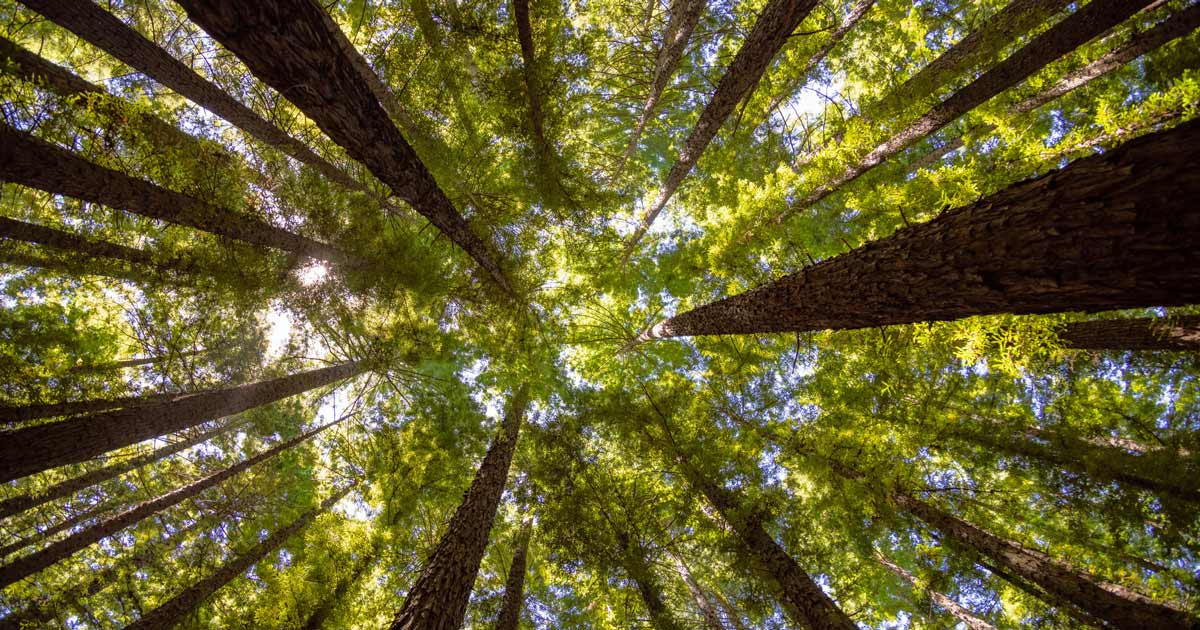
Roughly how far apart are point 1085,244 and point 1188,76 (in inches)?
267

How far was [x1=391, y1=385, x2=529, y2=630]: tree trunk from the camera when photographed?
368 cm

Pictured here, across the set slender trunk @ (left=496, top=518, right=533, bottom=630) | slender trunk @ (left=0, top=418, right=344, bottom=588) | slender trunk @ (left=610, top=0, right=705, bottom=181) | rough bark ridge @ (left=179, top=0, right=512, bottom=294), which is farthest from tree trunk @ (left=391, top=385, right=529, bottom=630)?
slender trunk @ (left=610, top=0, right=705, bottom=181)

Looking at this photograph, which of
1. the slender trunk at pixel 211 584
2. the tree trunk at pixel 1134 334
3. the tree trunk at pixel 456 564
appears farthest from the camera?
the slender trunk at pixel 211 584

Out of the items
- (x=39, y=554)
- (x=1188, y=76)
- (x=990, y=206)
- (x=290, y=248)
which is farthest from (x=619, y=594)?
(x=1188, y=76)

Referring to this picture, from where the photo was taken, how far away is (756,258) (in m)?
7.79

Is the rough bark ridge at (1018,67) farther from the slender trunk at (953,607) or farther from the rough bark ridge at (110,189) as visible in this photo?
the rough bark ridge at (110,189)

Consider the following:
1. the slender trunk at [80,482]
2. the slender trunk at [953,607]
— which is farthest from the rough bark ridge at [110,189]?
the slender trunk at [953,607]

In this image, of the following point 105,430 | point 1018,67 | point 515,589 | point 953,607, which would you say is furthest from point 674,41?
point 953,607

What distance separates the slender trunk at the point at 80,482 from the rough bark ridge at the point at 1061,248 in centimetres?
1107

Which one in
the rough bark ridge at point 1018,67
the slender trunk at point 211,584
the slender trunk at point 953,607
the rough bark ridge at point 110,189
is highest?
the rough bark ridge at point 1018,67

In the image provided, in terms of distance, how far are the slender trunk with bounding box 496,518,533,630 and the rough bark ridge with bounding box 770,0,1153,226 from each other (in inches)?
337

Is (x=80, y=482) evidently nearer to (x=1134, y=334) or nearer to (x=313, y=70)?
(x=313, y=70)

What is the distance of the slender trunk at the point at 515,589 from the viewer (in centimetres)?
655

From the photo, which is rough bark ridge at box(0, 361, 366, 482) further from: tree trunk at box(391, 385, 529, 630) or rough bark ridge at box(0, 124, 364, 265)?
tree trunk at box(391, 385, 529, 630)
